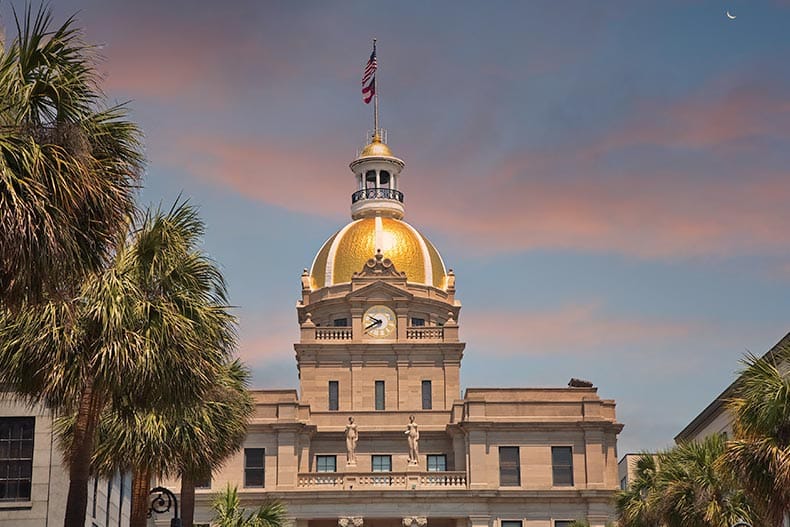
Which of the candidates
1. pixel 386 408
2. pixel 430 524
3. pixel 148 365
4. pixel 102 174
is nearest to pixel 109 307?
pixel 148 365

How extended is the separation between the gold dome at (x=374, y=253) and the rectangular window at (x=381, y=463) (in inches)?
652

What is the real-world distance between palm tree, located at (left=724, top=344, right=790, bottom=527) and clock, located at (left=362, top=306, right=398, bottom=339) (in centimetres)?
5933

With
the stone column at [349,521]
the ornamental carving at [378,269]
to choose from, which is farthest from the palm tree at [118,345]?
the ornamental carving at [378,269]

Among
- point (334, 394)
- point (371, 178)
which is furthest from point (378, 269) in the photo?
point (371, 178)

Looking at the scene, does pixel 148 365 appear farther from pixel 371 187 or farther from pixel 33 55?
pixel 371 187

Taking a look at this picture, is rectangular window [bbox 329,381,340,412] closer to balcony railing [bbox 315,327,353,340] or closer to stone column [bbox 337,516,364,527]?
balcony railing [bbox 315,327,353,340]

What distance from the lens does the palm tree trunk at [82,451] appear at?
1113 inches

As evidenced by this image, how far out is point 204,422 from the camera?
37031mm

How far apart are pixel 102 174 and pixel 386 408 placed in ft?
228

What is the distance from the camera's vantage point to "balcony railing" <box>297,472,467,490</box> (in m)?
78.7

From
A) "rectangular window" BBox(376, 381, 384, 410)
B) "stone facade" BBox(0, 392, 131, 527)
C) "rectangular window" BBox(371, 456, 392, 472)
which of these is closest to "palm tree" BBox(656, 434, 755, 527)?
"stone facade" BBox(0, 392, 131, 527)

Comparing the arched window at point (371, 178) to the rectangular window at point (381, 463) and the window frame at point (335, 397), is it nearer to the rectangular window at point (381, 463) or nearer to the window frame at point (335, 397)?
the window frame at point (335, 397)

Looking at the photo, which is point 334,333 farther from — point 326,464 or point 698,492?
point 698,492

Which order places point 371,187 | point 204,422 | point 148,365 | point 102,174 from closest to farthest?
point 102,174 < point 148,365 < point 204,422 < point 371,187
